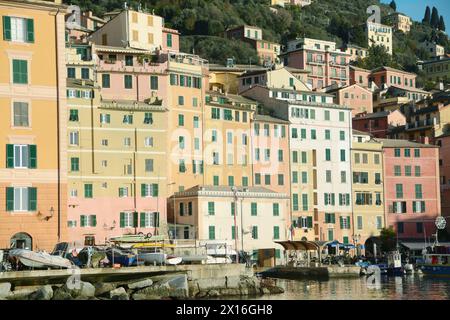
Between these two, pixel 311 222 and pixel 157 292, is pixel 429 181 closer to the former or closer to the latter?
pixel 311 222

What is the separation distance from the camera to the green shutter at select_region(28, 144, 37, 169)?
44128 millimetres

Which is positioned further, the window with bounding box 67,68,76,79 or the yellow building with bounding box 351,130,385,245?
the yellow building with bounding box 351,130,385,245

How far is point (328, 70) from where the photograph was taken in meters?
136

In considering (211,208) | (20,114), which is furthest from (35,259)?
(211,208)

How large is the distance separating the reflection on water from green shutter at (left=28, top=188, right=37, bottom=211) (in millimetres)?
10855

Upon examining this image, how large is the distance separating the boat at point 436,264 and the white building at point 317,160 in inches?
509

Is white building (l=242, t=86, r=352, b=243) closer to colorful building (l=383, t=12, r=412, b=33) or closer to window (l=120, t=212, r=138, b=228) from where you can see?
window (l=120, t=212, r=138, b=228)

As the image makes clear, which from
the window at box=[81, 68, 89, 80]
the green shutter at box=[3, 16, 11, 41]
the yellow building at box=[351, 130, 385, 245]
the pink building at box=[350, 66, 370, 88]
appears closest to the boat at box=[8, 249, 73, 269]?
the green shutter at box=[3, 16, 11, 41]

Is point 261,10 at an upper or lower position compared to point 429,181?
upper

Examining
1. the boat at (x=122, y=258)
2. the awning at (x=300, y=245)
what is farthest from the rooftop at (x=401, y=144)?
the boat at (x=122, y=258)

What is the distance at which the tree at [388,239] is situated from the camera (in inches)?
3644
